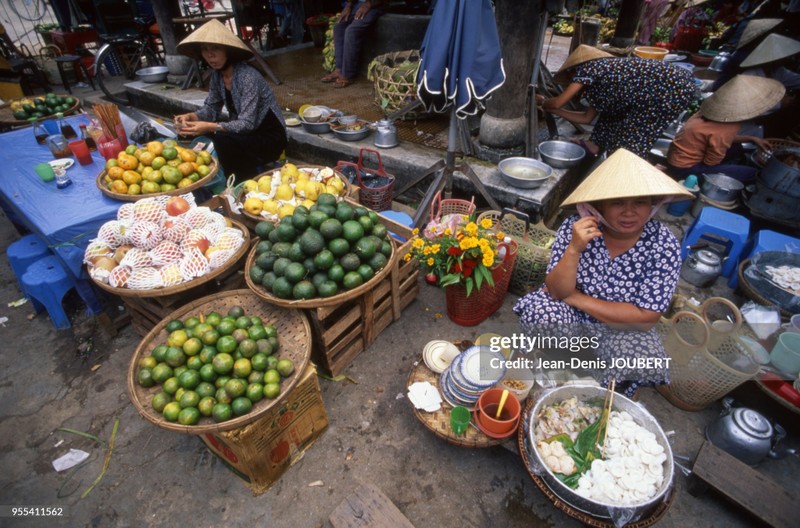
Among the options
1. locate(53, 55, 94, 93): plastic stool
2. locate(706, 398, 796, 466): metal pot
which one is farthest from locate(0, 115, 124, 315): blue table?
locate(53, 55, 94, 93): plastic stool

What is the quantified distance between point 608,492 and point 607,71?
3862 mm

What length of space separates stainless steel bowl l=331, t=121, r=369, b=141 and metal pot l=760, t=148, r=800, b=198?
16.1 feet

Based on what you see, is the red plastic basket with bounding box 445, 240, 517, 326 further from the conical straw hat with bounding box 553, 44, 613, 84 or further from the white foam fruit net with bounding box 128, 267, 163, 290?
the conical straw hat with bounding box 553, 44, 613, 84

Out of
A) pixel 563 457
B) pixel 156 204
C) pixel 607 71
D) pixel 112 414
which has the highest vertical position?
pixel 607 71

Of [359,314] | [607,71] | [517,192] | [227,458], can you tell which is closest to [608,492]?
Result: [359,314]

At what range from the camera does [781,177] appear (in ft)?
12.8

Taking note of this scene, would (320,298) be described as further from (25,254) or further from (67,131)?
(67,131)

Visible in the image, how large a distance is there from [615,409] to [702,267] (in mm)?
2231

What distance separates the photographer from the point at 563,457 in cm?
225

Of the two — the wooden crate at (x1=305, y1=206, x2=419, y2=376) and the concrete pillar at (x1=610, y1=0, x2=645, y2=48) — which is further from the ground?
the concrete pillar at (x1=610, y1=0, x2=645, y2=48)

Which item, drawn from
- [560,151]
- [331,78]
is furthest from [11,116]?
[560,151]

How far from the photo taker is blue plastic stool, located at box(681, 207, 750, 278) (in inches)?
149

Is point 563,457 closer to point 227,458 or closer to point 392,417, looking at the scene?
point 392,417

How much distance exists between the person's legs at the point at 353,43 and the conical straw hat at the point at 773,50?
20.0 ft
